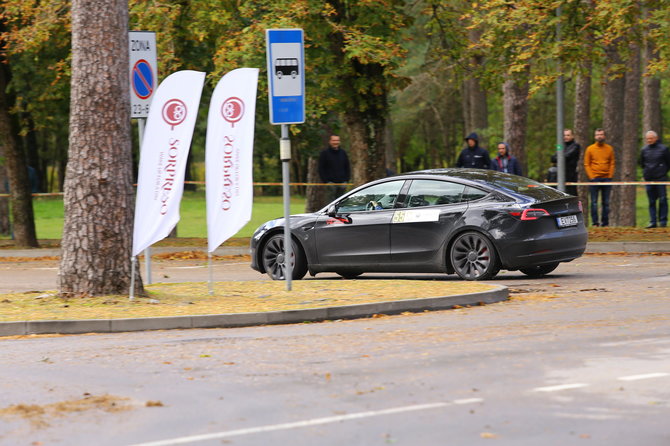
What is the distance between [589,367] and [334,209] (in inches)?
336

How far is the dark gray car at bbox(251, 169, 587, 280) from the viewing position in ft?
49.9

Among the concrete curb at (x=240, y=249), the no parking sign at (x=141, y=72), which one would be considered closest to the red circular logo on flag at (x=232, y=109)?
the no parking sign at (x=141, y=72)

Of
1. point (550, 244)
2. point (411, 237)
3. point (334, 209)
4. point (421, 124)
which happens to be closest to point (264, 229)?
point (334, 209)

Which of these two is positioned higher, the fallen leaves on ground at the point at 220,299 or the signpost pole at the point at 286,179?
the signpost pole at the point at 286,179

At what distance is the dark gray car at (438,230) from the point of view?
1520 centimetres

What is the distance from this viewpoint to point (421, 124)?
57812 millimetres

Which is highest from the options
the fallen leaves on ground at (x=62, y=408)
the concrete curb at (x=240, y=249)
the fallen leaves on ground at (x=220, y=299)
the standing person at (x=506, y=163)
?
the standing person at (x=506, y=163)

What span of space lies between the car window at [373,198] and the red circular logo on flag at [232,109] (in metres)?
3.09

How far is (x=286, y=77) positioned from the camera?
44.8 feet

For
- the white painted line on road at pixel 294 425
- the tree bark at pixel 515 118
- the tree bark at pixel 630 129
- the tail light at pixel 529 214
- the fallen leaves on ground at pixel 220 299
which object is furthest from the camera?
the tree bark at pixel 630 129

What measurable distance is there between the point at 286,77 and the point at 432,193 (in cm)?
326

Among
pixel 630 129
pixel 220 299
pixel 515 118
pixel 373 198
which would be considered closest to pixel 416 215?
pixel 373 198

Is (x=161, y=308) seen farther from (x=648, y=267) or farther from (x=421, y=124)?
(x=421, y=124)

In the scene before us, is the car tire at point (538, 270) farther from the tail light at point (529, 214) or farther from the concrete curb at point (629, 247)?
the concrete curb at point (629, 247)
